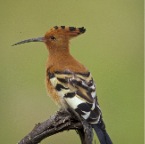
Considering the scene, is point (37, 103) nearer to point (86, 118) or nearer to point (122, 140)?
point (122, 140)

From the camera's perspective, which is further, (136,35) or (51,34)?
(136,35)

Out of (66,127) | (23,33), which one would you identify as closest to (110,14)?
(23,33)

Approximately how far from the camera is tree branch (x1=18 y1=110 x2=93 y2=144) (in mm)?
3154

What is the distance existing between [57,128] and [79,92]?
0.25 meters

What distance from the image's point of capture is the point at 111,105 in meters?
4.67

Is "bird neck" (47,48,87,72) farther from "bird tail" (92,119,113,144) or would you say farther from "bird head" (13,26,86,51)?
"bird tail" (92,119,113,144)

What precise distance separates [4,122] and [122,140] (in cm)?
88

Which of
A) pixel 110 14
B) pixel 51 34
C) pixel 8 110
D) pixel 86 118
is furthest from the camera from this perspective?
pixel 110 14

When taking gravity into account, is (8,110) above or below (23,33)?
below

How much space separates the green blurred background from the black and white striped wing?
96 cm

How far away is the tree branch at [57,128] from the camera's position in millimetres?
3154

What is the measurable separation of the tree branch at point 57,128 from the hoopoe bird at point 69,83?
4 cm

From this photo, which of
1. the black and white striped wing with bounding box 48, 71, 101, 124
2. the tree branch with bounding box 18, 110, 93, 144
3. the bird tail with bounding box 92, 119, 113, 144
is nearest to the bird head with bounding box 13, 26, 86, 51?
the black and white striped wing with bounding box 48, 71, 101, 124

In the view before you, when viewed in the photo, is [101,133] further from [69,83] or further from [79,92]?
[69,83]
